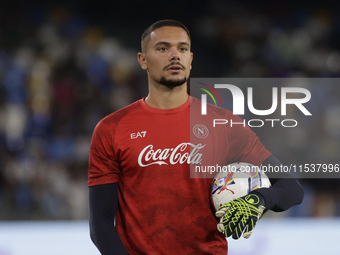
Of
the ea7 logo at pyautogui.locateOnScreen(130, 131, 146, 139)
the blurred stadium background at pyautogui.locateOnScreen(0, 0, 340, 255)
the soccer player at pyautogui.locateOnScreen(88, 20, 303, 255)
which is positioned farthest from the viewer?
the blurred stadium background at pyautogui.locateOnScreen(0, 0, 340, 255)

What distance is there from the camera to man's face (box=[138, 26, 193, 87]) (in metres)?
2.73

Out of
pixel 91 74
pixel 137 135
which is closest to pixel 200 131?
pixel 137 135

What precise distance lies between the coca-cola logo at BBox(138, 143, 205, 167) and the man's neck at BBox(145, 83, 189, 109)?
264 mm

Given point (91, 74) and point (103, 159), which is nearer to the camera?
point (103, 159)

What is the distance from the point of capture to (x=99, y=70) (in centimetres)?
944

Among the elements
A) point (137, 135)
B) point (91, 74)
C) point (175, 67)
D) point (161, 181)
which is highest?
point (91, 74)

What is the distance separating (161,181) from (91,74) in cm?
698

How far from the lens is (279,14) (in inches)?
421

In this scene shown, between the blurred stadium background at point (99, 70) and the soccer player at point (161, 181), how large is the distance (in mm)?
4539

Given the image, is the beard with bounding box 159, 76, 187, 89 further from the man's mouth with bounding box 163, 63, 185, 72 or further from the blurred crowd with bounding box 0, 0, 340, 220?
the blurred crowd with bounding box 0, 0, 340, 220

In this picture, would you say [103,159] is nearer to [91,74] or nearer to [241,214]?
[241,214]

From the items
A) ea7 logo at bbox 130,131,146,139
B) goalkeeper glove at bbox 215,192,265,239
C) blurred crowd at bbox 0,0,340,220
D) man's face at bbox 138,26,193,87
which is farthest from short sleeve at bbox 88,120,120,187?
blurred crowd at bbox 0,0,340,220

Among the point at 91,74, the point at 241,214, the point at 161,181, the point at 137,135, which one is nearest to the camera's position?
the point at 241,214

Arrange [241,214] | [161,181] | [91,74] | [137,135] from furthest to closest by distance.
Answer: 1. [91,74]
2. [137,135]
3. [161,181]
4. [241,214]
